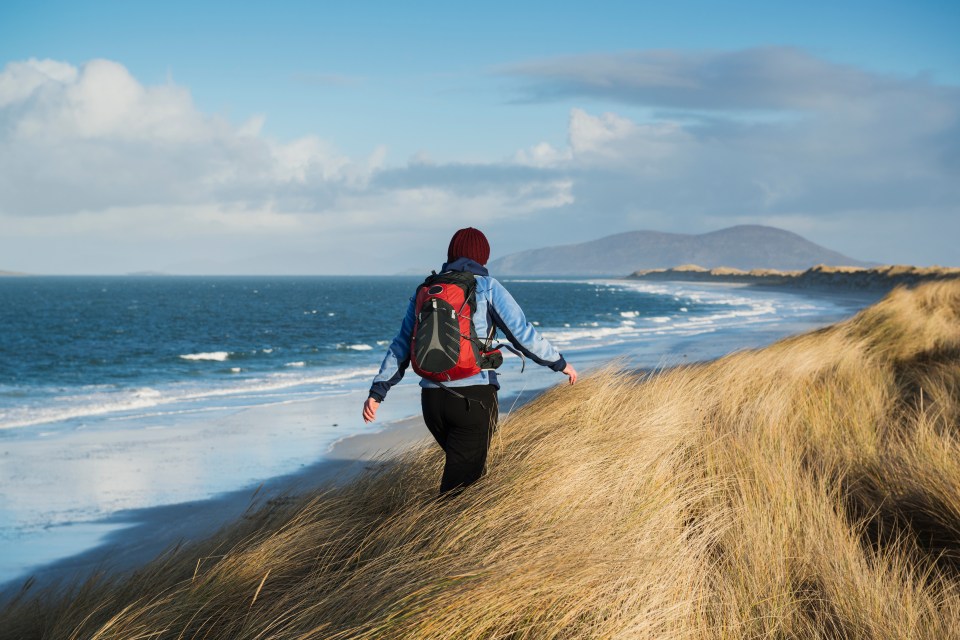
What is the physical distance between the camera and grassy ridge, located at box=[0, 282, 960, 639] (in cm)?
255

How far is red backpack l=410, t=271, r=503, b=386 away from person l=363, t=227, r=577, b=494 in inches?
2.1

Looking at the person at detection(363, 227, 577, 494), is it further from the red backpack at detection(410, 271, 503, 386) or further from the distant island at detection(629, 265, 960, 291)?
the distant island at detection(629, 265, 960, 291)

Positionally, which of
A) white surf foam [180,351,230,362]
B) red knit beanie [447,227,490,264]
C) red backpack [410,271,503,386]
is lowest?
white surf foam [180,351,230,362]

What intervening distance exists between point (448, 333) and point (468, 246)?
1.74 feet

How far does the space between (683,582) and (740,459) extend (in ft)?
5.54

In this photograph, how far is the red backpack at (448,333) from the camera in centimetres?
341

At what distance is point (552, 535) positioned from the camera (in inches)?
115

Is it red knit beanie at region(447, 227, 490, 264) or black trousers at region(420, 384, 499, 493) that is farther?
red knit beanie at region(447, 227, 490, 264)

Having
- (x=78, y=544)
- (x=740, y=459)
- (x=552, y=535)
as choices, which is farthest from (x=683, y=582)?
(x=78, y=544)

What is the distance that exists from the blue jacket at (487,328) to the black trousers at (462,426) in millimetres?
61

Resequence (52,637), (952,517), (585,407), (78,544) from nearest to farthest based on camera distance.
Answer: (52,637), (952,517), (585,407), (78,544)

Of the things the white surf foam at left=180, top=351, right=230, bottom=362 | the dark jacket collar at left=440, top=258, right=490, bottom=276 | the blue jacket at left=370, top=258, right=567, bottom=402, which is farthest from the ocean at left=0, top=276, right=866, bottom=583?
the dark jacket collar at left=440, top=258, right=490, bottom=276

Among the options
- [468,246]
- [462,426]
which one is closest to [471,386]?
[462,426]

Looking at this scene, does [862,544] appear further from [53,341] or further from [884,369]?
[53,341]
